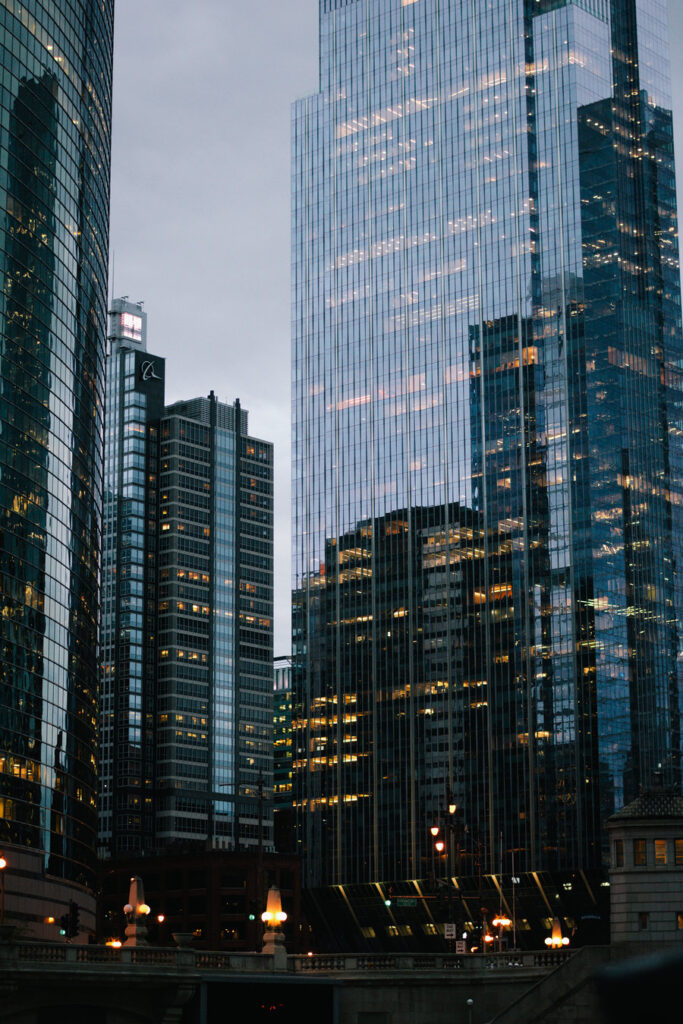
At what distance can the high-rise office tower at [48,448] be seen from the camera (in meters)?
130

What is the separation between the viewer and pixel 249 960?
6369 cm

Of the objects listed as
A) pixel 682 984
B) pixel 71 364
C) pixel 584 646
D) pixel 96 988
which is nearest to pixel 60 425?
pixel 71 364

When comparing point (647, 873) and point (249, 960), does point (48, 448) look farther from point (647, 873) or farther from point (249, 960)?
point (647, 873)

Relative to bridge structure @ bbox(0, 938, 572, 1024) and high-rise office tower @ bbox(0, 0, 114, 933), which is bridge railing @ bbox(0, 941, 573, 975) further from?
high-rise office tower @ bbox(0, 0, 114, 933)

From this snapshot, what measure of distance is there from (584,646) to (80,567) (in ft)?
235

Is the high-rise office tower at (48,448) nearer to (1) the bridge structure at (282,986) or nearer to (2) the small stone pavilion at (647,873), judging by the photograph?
(1) the bridge structure at (282,986)

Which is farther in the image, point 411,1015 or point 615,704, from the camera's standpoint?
point 615,704

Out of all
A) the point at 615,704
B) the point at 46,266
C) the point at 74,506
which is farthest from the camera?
the point at 615,704

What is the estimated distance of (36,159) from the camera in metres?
138

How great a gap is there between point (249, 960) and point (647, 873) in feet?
57.8

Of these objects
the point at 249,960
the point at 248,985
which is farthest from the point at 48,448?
the point at 248,985

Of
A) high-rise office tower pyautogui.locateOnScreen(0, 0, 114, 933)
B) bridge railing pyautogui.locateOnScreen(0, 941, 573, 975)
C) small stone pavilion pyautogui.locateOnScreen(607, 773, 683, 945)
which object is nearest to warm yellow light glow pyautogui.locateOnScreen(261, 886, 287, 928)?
bridge railing pyautogui.locateOnScreen(0, 941, 573, 975)

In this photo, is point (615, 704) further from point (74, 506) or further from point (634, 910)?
point (634, 910)

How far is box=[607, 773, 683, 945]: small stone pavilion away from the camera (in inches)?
2591
